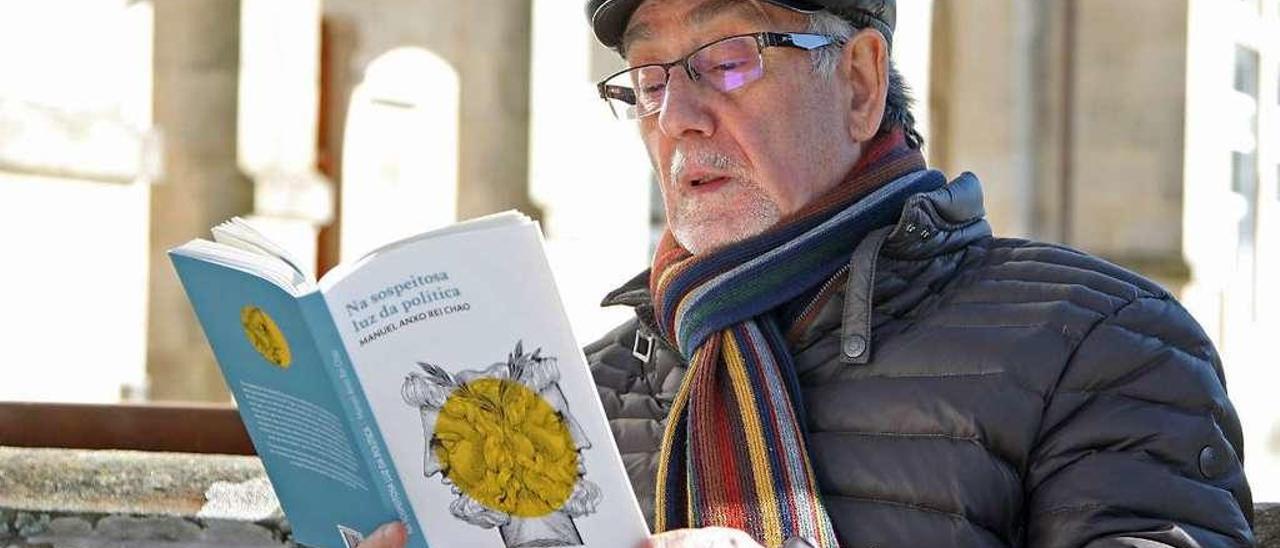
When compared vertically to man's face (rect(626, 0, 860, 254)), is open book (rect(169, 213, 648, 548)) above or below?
below

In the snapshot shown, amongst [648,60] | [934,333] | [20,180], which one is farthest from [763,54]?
[20,180]

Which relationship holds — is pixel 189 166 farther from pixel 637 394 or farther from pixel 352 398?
pixel 352 398

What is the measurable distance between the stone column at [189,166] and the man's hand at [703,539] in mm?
5348

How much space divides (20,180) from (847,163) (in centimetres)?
366

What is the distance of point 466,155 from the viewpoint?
29.4 ft

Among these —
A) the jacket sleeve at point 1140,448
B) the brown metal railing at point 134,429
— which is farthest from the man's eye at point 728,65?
the brown metal railing at point 134,429

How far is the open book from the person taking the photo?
1.98 meters

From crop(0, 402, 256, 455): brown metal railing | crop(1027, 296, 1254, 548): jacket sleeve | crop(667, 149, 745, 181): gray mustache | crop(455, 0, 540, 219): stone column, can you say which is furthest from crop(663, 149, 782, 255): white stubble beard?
crop(455, 0, 540, 219): stone column

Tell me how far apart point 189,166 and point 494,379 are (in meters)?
5.61

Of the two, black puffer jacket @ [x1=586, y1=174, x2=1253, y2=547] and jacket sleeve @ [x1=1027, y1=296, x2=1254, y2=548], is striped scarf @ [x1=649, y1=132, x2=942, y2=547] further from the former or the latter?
jacket sleeve @ [x1=1027, y1=296, x2=1254, y2=548]

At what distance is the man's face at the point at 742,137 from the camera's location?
2500mm

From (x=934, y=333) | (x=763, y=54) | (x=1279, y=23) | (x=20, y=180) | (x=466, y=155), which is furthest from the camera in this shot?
(x=1279, y=23)

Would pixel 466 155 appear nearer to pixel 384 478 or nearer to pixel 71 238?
pixel 71 238

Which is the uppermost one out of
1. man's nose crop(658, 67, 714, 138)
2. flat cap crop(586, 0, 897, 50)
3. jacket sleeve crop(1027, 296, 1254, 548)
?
flat cap crop(586, 0, 897, 50)
